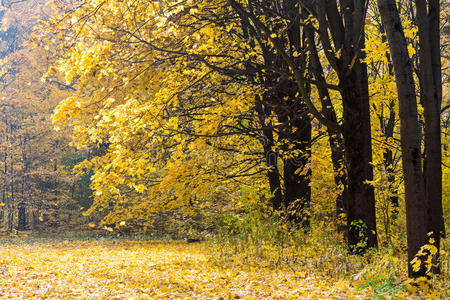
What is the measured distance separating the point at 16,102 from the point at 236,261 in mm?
17960

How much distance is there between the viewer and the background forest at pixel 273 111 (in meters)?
5.21

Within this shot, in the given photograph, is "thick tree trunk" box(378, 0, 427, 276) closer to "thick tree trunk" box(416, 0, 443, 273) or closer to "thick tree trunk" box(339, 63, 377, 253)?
"thick tree trunk" box(416, 0, 443, 273)

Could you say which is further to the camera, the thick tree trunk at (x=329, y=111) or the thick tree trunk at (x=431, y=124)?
the thick tree trunk at (x=329, y=111)

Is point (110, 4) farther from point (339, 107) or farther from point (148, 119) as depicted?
point (339, 107)

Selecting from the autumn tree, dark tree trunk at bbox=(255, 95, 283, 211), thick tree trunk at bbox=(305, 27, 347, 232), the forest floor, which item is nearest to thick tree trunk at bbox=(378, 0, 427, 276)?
the autumn tree

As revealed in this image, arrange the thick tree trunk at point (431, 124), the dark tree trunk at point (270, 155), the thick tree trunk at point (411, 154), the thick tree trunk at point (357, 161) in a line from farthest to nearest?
1. the dark tree trunk at point (270, 155)
2. the thick tree trunk at point (357, 161)
3. the thick tree trunk at point (431, 124)
4. the thick tree trunk at point (411, 154)

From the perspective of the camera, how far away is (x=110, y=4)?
22.0ft

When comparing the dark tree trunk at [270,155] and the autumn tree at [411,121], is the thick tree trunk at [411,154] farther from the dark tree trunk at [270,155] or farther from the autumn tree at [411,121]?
the dark tree trunk at [270,155]

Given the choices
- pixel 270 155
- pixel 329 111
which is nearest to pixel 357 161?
pixel 329 111

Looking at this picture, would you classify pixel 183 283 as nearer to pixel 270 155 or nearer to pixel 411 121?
pixel 411 121

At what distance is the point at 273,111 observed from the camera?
10.0 metres

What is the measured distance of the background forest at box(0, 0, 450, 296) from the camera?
5207 mm

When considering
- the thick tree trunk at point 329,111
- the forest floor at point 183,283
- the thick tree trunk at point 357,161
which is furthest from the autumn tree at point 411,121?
the thick tree trunk at point 329,111

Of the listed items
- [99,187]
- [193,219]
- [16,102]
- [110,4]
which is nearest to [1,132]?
[16,102]
